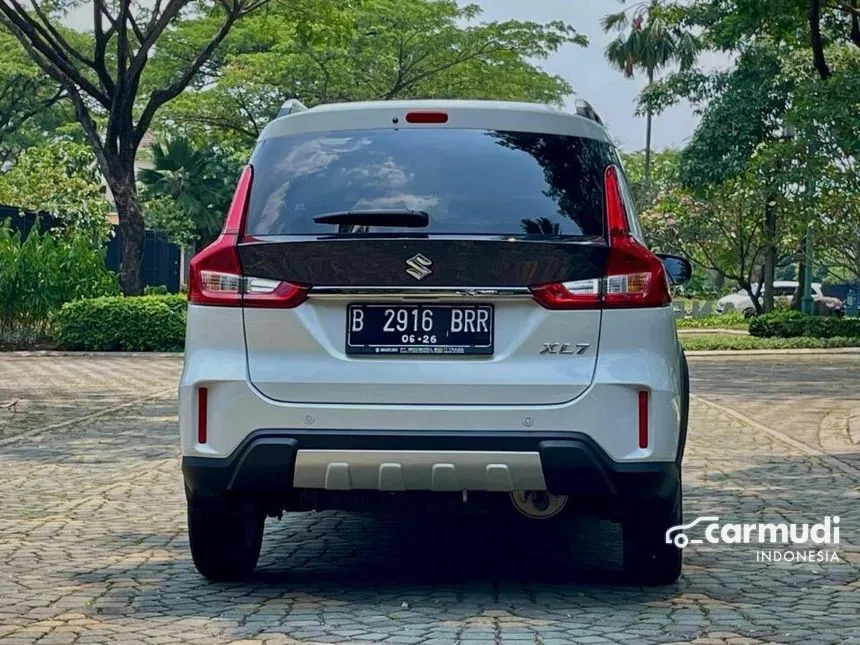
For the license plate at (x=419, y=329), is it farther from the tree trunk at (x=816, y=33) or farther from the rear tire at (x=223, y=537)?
the tree trunk at (x=816, y=33)

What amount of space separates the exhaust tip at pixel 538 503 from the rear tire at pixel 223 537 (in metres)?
1.02

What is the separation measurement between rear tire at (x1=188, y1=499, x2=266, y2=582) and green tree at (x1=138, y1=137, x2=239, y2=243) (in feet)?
126

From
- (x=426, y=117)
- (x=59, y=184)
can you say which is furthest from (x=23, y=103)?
(x=426, y=117)

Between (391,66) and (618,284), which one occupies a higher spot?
(391,66)

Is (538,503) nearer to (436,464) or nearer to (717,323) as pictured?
(436,464)

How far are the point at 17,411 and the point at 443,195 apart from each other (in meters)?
9.87

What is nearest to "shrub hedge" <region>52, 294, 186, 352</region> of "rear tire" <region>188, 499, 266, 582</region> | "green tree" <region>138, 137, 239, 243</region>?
"green tree" <region>138, 137, 239, 243</region>

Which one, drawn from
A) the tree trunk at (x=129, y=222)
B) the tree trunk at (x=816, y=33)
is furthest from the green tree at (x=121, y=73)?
the tree trunk at (x=816, y=33)

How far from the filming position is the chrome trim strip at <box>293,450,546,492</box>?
5.40 meters

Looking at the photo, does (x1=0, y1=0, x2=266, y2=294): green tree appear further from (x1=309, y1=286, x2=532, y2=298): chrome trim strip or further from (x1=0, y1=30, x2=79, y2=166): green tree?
(x1=0, y1=30, x2=79, y2=166): green tree

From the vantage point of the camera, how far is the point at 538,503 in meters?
5.85

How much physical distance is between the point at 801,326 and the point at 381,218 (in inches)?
1133

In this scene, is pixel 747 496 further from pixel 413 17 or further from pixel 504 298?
pixel 413 17

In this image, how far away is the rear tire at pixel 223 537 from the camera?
19.4ft
